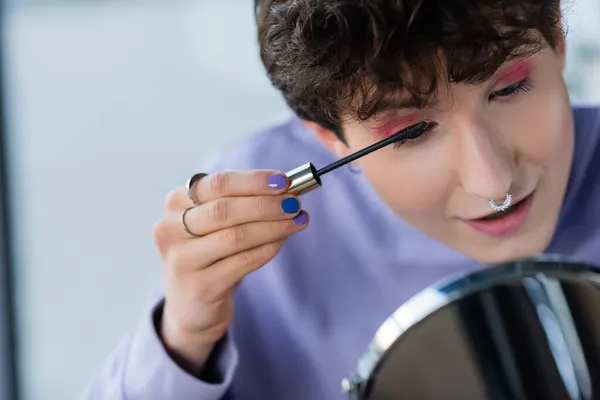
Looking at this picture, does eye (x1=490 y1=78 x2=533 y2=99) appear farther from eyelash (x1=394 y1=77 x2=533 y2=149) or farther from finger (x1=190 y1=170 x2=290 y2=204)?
finger (x1=190 y1=170 x2=290 y2=204)

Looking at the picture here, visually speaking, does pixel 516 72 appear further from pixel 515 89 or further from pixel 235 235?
pixel 235 235

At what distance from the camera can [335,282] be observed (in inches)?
24.8

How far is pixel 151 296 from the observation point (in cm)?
61

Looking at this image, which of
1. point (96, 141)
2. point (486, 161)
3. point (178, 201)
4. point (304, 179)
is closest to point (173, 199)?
point (178, 201)

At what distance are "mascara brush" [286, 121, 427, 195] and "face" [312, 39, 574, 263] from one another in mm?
11

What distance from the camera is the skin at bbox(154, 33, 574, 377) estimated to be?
18.2 inches

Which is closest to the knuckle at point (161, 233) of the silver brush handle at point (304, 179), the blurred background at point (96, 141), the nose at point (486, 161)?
the silver brush handle at point (304, 179)

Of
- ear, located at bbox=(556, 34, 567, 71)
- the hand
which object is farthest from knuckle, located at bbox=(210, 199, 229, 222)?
ear, located at bbox=(556, 34, 567, 71)

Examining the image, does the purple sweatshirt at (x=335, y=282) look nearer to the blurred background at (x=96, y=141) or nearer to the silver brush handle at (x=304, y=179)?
the silver brush handle at (x=304, y=179)

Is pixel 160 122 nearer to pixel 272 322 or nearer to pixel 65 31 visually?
pixel 65 31

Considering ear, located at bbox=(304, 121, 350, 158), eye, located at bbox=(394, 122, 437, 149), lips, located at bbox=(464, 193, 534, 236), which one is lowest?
lips, located at bbox=(464, 193, 534, 236)

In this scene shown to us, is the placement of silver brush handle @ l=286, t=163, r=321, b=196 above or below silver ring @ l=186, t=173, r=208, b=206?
below

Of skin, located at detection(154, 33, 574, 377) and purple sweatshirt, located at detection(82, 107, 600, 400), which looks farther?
purple sweatshirt, located at detection(82, 107, 600, 400)

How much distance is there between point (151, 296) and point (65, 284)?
801mm
